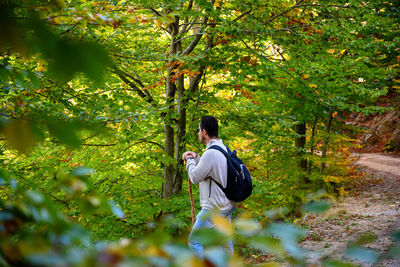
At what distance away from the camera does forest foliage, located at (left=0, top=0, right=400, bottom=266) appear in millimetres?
669

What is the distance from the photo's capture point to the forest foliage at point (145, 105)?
0.67m

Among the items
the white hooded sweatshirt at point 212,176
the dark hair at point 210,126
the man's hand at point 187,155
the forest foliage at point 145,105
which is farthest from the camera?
the man's hand at point 187,155

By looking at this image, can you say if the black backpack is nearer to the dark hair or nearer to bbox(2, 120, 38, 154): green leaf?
the dark hair

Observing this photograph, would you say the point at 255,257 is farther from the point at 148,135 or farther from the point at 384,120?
the point at 384,120

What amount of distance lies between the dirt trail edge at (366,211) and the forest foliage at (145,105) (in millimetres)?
1401

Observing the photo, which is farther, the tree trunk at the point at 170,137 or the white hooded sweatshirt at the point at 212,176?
the tree trunk at the point at 170,137

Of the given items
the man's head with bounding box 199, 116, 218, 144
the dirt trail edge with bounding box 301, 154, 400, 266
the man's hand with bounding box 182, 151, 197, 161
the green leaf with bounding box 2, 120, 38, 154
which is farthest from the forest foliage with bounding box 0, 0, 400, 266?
the dirt trail edge with bounding box 301, 154, 400, 266

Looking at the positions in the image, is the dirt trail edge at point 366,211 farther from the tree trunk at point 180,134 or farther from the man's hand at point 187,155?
the tree trunk at point 180,134

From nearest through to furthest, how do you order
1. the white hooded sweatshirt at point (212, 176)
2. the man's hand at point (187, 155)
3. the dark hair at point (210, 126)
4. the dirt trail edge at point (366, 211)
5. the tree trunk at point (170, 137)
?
the white hooded sweatshirt at point (212, 176) → the dark hair at point (210, 126) → the man's hand at point (187, 155) → the tree trunk at point (170, 137) → the dirt trail edge at point (366, 211)

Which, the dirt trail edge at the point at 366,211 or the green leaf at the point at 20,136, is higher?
the green leaf at the point at 20,136

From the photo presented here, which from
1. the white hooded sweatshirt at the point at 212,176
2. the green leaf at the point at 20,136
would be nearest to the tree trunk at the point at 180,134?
the white hooded sweatshirt at the point at 212,176

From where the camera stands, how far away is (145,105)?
5.56 metres

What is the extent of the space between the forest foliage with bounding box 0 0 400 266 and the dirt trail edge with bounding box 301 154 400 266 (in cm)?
140

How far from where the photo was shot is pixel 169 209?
17.6 ft
